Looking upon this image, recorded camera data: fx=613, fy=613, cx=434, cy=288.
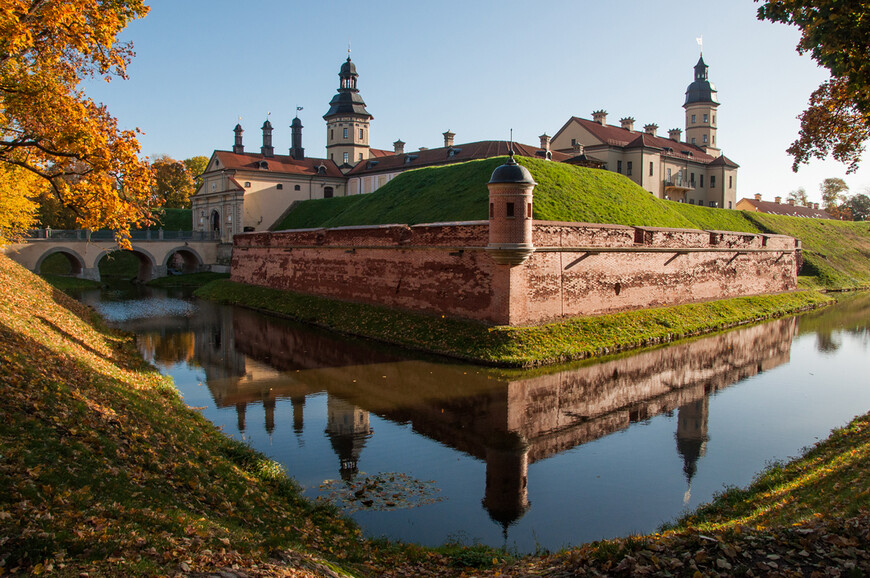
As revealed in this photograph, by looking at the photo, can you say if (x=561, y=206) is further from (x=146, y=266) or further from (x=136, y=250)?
(x=146, y=266)

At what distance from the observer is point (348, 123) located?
5691 cm

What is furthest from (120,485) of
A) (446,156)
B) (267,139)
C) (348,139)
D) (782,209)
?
(782,209)

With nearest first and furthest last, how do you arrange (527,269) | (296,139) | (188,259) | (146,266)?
(527,269) → (146,266) → (188,259) → (296,139)

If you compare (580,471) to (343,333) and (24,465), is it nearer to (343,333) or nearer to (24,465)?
(24,465)

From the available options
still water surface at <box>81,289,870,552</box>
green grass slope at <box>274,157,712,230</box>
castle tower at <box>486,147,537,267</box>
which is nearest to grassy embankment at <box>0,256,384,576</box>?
still water surface at <box>81,289,870,552</box>

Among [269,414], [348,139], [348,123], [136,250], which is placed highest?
[348,123]

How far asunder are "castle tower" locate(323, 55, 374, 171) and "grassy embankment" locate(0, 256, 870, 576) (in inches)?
1926

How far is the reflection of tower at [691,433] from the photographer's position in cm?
998

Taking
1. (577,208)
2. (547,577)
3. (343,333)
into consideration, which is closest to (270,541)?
(547,577)

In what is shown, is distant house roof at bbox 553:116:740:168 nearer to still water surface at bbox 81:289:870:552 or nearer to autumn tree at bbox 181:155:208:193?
still water surface at bbox 81:289:870:552

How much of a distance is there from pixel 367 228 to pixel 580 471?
15804 mm

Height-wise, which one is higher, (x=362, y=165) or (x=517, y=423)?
(x=362, y=165)

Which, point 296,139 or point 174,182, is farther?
point 174,182

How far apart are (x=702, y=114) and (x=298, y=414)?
60.2m
